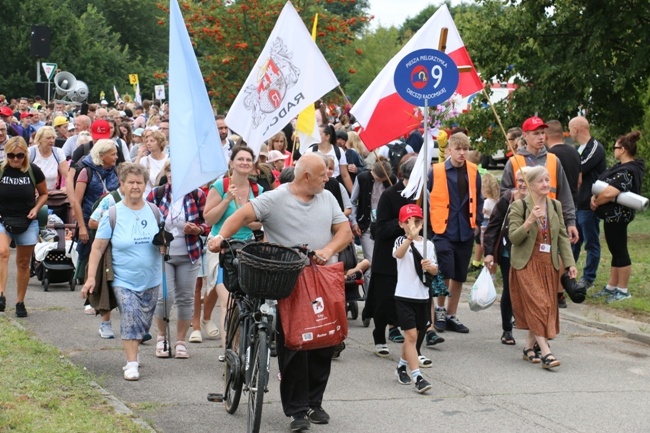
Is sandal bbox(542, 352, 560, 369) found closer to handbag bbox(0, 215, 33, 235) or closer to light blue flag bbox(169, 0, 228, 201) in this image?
light blue flag bbox(169, 0, 228, 201)

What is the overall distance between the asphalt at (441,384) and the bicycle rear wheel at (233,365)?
12cm

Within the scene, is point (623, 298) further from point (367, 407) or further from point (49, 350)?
point (49, 350)

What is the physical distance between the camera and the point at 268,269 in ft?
23.4

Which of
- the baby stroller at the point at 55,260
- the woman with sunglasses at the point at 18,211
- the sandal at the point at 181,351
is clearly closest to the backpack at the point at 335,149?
the baby stroller at the point at 55,260

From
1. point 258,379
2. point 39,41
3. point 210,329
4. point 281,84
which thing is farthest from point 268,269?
point 39,41

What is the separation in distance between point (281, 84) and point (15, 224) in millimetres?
3318

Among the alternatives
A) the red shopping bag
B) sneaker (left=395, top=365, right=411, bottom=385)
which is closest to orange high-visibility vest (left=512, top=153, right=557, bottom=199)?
sneaker (left=395, top=365, right=411, bottom=385)

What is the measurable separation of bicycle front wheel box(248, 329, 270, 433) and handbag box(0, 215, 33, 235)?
5468mm

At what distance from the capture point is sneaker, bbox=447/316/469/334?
1177 cm

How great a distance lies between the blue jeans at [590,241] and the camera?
1402cm

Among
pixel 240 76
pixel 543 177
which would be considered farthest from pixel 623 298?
pixel 240 76

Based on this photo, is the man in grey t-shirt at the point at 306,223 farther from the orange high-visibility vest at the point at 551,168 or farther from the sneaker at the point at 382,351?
the orange high-visibility vest at the point at 551,168

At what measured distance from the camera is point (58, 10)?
6556cm

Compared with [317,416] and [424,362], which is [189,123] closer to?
[317,416]
